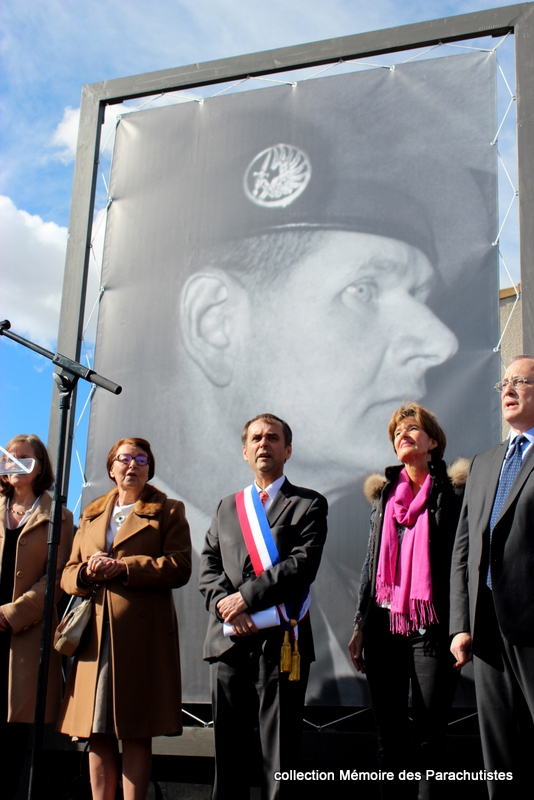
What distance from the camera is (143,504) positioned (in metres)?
2.99

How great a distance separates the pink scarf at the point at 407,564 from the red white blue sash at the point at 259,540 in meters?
0.30

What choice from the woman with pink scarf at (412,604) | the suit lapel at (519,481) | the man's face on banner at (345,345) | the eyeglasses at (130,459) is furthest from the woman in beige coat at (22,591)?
the suit lapel at (519,481)

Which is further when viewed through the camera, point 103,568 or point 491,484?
point 103,568

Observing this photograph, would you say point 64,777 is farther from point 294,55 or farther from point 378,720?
point 294,55

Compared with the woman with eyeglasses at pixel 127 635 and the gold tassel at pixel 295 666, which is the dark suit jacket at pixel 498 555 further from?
the woman with eyeglasses at pixel 127 635

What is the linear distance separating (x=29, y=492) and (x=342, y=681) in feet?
5.36

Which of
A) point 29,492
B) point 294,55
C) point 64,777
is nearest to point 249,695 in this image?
point 29,492

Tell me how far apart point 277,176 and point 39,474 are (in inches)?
79.8

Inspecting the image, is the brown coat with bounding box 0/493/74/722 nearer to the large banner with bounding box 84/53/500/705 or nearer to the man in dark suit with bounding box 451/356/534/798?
the large banner with bounding box 84/53/500/705

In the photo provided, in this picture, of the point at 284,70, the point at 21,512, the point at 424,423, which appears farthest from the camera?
the point at 284,70

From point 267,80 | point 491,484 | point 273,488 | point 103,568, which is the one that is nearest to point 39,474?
point 103,568

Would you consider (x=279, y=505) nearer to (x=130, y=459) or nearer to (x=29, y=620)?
(x=130, y=459)

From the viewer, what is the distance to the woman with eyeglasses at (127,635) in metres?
2.67

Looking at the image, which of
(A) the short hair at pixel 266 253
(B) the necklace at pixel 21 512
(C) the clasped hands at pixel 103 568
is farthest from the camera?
(A) the short hair at pixel 266 253
